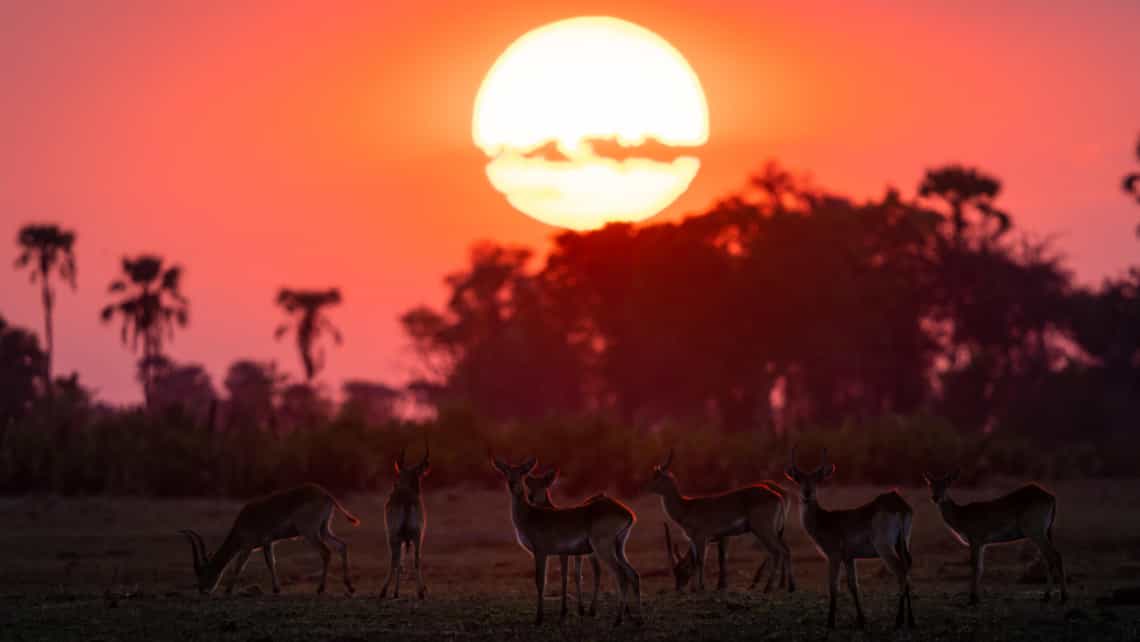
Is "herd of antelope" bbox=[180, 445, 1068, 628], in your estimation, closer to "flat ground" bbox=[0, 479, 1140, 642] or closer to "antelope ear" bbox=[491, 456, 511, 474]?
"antelope ear" bbox=[491, 456, 511, 474]

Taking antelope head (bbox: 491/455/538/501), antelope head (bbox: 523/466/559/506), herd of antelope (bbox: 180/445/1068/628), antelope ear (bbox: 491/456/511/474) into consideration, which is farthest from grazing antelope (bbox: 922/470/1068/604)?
antelope ear (bbox: 491/456/511/474)

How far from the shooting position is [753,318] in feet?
255

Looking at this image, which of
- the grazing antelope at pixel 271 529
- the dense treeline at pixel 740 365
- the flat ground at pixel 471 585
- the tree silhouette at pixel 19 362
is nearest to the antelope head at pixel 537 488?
the flat ground at pixel 471 585

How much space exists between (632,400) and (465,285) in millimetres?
26263

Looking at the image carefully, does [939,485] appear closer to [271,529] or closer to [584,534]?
[584,534]

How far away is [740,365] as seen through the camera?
77562mm

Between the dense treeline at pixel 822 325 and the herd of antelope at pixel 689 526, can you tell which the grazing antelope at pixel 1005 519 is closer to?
the herd of antelope at pixel 689 526

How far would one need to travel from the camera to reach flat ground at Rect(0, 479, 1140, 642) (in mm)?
17625

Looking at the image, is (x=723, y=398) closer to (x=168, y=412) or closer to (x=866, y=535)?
(x=168, y=412)

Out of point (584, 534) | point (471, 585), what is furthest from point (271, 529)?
point (584, 534)

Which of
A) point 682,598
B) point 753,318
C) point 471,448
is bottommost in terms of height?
point 682,598

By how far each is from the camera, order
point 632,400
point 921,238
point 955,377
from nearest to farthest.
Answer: point 955,377 < point 921,238 < point 632,400

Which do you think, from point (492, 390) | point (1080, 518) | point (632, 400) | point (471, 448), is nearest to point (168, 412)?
point (471, 448)

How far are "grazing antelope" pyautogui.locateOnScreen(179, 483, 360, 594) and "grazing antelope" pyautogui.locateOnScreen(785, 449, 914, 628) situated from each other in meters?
6.44
